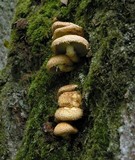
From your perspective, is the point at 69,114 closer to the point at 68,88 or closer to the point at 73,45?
the point at 68,88

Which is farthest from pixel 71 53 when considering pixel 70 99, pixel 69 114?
pixel 69 114

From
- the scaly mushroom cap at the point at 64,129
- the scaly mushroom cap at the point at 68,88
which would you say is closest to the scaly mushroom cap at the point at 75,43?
the scaly mushroom cap at the point at 68,88

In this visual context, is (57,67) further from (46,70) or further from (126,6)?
(126,6)

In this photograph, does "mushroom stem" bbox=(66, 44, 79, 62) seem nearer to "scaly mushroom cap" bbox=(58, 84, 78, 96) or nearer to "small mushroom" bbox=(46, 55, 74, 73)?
"small mushroom" bbox=(46, 55, 74, 73)

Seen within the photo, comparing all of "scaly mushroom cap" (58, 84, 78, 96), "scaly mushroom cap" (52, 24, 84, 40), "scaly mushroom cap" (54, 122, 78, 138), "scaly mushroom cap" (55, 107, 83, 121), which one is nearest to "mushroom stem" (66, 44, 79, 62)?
"scaly mushroom cap" (52, 24, 84, 40)

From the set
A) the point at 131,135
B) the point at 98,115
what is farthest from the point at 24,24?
the point at 131,135

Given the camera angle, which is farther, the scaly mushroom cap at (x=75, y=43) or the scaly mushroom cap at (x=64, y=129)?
the scaly mushroom cap at (x=75, y=43)

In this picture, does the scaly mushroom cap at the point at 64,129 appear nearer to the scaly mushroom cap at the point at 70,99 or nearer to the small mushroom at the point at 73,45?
the scaly mushroom cap at the point at 70,99
